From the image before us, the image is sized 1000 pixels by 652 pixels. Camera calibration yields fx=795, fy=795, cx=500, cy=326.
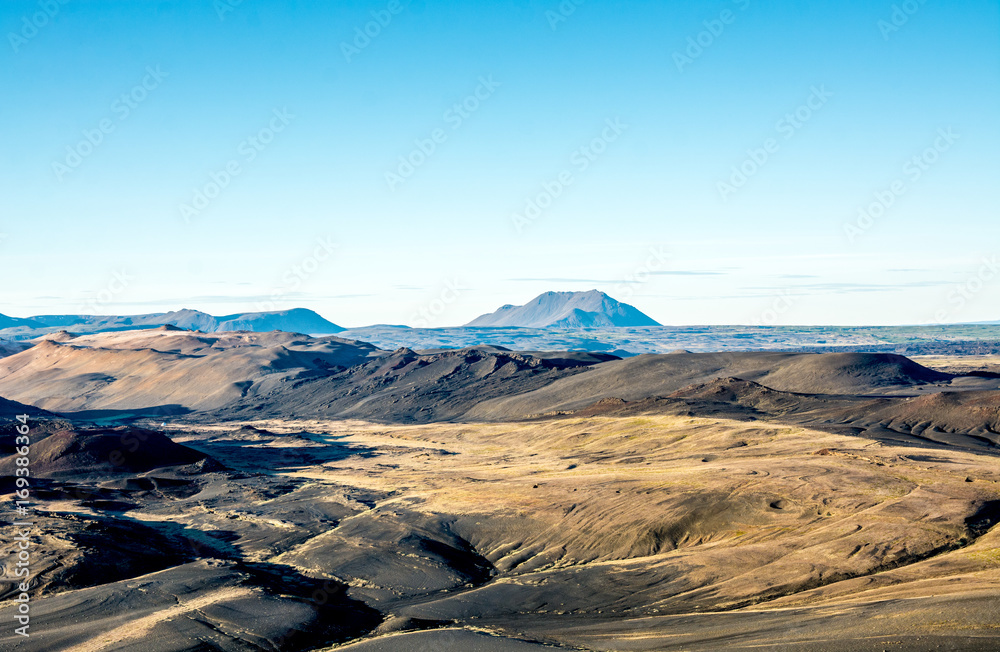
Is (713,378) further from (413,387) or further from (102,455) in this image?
(102,455)

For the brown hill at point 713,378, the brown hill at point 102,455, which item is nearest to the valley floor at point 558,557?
the brown hill at point 102,455

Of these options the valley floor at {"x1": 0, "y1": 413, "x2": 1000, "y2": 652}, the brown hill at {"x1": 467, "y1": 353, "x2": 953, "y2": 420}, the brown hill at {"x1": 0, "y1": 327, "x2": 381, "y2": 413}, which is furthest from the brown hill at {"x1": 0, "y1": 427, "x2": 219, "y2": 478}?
the brown hill at {"x1": 0, "y1": 327, "x2": 381, "y2": 413}

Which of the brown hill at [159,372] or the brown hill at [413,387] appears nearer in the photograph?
the brown hill at [413,387]

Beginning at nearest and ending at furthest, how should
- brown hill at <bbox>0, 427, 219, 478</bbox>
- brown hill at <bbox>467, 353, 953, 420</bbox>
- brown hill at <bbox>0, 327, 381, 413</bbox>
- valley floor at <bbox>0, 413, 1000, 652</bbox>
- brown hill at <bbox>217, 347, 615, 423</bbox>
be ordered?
1. valley floor at <bbox>0, 413, 1000, 652</bbox>
2. brown hill at <bbox>0, 427, 219, 478</bbox>
3. brown hill at <bbox>467, 353, 953, 420</bbox>
4. brown hill at <bbox>217, 347, 615, 423</bbox>
5. brown hill at <bbox>0, 327, 381, 413</bbox>

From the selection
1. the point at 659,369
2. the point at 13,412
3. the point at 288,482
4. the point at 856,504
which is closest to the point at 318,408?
the point at 13,412

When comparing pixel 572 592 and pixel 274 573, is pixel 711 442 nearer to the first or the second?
pixel 572 592

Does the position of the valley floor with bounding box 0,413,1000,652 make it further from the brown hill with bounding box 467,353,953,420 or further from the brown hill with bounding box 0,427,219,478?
the brown hill with bounding box 467,353,953,420

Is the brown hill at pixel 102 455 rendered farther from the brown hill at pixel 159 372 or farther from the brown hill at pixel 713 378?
the brown hill at pixel 159 372

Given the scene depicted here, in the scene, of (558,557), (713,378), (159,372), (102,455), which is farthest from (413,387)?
(558,557)

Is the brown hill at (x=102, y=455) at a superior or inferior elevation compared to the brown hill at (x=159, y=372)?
inferior

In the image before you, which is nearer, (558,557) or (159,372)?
(558,557)

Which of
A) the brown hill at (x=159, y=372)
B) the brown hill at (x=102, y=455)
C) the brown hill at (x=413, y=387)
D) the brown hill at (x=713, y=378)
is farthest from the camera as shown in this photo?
the brown hill at (x=159, y=372)
